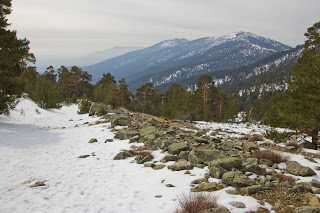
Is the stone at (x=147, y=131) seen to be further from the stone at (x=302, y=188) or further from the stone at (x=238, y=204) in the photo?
the stone at (x=302, y=188)

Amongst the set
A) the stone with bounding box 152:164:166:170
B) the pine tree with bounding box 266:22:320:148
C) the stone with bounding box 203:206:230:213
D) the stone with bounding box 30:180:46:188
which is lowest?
the stone with bounding box 30:180:46:188

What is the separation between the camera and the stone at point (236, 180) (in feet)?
17.1

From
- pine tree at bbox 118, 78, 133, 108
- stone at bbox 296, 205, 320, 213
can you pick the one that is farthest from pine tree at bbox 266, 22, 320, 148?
pine tree at bbox 118, 78, 133, 108

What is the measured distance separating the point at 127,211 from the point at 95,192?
64.4 inches

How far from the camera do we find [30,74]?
151ft

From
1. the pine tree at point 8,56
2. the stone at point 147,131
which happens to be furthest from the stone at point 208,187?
the pine tree at point 8,56

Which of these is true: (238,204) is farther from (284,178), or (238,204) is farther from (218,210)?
(284,178)

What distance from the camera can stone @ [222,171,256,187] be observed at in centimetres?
520

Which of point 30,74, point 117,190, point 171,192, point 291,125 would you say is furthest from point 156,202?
point 30,74

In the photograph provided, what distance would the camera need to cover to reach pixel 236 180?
5.26 metres

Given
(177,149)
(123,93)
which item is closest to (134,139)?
(177,149)

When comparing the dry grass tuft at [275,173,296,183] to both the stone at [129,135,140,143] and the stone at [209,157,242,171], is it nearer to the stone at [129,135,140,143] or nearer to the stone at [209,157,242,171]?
the stone at [209,157,242,171]

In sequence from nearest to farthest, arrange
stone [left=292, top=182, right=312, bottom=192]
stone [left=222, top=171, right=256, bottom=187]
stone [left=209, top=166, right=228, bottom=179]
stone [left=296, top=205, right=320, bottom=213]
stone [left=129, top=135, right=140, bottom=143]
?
stone [left=296, top=205, right=320, bottom=213], stone [left=292, top=182, right=312, bottom=192], stone [left=222, top=171, right=256, bottom=187], stone [left=209, top=166, right=228, bottom=179], stone [left=129, top=135, right=140, bottom=143]

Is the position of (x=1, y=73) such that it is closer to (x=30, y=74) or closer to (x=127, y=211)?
(x=127, y=211)
